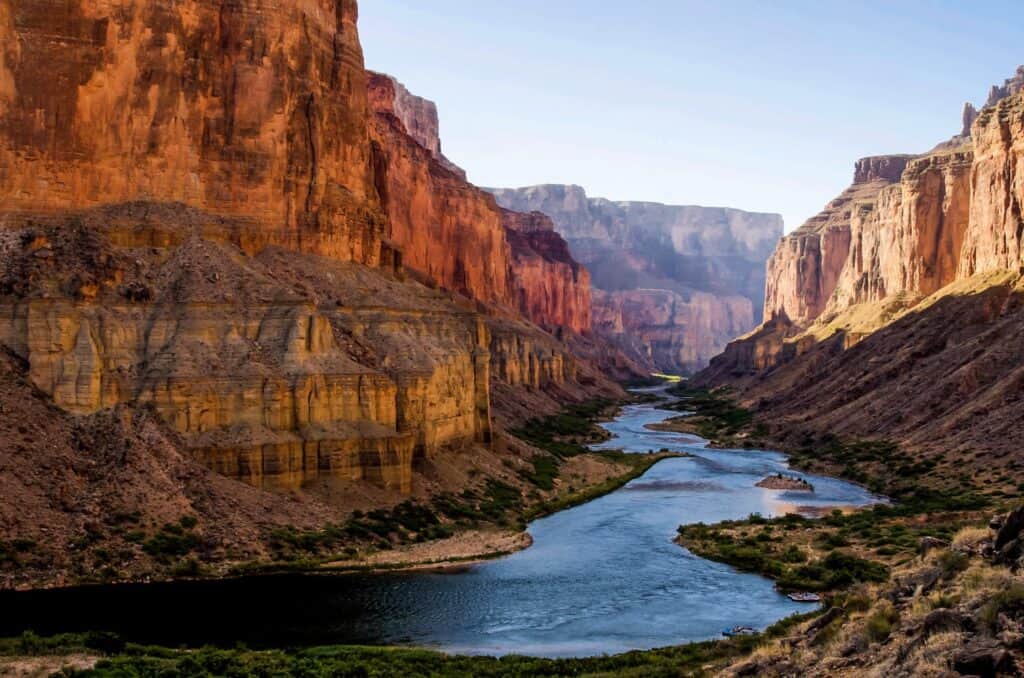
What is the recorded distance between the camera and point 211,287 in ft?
165

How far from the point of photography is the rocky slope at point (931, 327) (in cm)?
7712

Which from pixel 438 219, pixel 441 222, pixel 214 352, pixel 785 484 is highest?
pixel 438 219

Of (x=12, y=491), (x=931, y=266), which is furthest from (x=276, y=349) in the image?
(x=931, y=266)

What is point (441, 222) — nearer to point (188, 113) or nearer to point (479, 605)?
point (188, 113)

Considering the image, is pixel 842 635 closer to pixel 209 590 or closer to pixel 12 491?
pixel 209 590

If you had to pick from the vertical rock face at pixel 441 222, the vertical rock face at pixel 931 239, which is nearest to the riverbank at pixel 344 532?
the vertical rock face at pixel 441 222

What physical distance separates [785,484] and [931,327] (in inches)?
1590

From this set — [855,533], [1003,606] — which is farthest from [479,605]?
[1003,606]

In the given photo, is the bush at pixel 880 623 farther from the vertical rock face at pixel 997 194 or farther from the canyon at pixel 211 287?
the vertical rock face at pixel 997 194

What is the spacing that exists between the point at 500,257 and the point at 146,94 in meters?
107

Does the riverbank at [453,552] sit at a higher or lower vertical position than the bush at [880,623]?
lower

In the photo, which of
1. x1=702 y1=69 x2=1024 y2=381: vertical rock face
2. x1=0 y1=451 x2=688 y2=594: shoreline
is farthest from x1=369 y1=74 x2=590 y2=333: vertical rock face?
x1=0 y1=451 x2=688 y2=594: shoreline

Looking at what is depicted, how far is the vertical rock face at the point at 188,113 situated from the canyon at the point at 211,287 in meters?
0.11

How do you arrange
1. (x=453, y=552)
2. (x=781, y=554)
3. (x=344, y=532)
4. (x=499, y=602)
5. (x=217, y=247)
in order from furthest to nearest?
(x=217, y=247), (x=453, y=552), (x=344, y=532), (x=781, y=554), (x=499, y=602)
